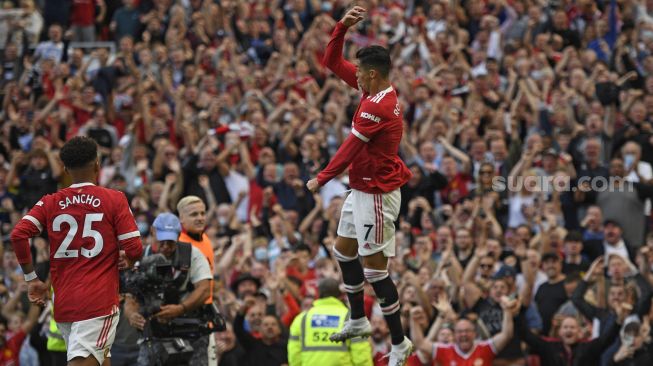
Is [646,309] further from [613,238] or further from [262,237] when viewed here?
[262,237]

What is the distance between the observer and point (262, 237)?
1778 centimetres

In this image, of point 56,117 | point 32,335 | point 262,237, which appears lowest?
point 32,335

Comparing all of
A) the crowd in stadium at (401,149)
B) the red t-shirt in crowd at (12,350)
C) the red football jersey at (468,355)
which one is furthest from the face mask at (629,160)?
the red t-shirt in crowd at (12,350)

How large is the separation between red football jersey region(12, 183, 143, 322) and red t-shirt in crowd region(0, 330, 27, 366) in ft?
21.5

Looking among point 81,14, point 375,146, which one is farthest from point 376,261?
point 81,14

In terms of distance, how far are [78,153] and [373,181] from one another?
247 centimetres

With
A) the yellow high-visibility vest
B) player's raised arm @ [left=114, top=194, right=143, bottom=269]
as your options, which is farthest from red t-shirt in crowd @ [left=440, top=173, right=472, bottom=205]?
player's raised arm @ [left=114, top=194, right=143, bottom=269]

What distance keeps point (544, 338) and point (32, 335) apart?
669 cm

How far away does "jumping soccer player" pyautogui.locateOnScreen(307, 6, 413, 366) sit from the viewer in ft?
33.8

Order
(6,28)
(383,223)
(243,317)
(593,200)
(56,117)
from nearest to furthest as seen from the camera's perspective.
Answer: (383,223), (243,317), (593,200), (56,117), (6,28)

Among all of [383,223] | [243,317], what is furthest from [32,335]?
[383,223]

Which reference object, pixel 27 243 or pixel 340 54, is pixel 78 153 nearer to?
pixel 27 243

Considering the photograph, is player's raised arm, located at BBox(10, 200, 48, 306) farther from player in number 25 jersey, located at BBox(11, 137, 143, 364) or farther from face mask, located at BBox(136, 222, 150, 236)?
face mask, located at BBox(136, 222, 150, 236)

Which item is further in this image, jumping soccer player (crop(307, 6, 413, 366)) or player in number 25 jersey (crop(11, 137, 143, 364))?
jumping soccer player (crop(307, 6, 413, 366))
